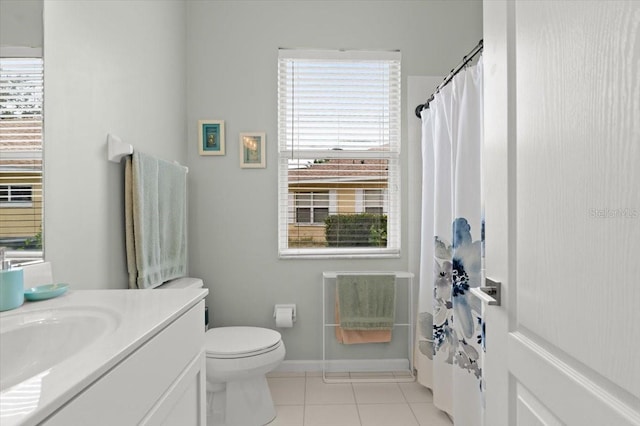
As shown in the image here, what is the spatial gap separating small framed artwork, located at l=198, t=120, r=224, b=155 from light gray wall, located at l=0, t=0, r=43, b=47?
132 cm

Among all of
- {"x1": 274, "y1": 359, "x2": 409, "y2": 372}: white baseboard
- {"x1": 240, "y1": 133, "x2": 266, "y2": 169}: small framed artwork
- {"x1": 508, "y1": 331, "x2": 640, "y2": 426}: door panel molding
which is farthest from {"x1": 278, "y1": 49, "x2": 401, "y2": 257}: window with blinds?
{"x1": 508, "y1": 331, "x2": 640, "y2": 426}: door panel molding

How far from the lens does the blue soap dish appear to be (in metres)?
1.03

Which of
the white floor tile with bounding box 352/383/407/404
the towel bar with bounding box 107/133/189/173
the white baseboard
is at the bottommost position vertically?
the white floor tile with bounding box 352/383/407/404

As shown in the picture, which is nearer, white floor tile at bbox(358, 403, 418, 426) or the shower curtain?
the shower curtain

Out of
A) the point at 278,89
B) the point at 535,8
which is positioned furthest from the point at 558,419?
the point at 278,89

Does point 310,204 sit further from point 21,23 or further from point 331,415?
point 21,23

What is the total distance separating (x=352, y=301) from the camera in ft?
7.93

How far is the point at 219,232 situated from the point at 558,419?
2.14 metres

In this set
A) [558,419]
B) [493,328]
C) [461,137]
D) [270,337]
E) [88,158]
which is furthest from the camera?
[270,337]

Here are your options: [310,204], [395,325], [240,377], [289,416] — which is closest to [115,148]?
[240,377]

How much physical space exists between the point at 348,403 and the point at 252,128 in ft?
5.86

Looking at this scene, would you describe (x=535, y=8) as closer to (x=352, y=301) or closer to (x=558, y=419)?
(x=558, y=419)

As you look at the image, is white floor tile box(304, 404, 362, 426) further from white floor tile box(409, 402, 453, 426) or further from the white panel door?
the white panel door

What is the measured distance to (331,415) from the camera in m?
2.01
